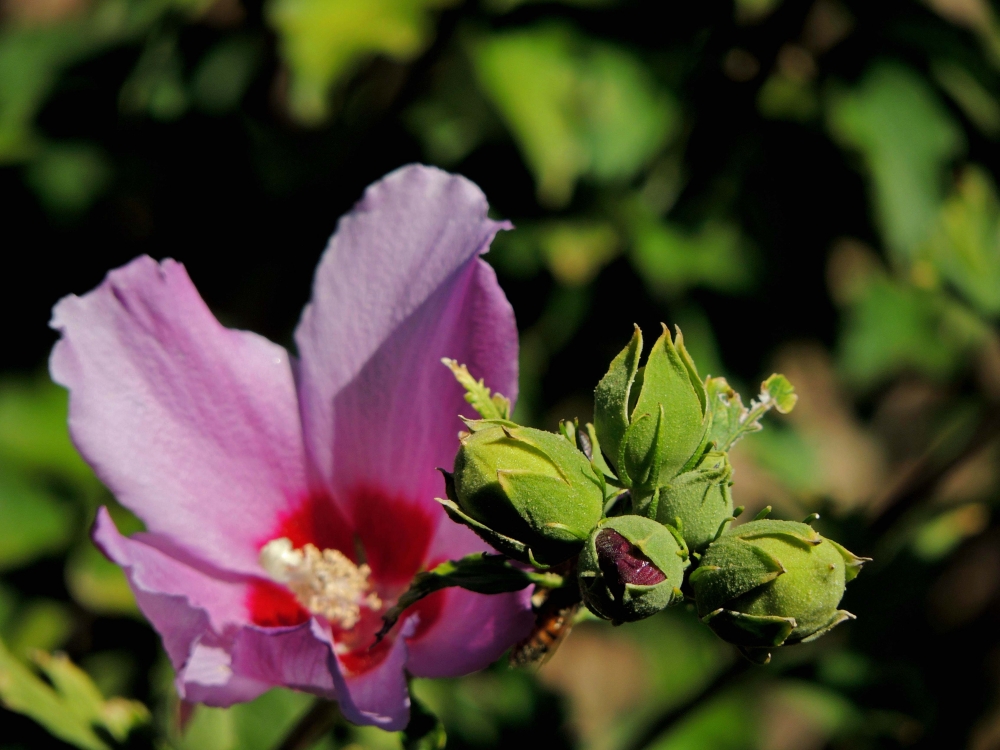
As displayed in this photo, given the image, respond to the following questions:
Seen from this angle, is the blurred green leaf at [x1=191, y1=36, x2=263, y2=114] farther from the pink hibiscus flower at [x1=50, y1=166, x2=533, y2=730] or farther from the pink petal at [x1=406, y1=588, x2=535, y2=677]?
the pink petal at [x1=406, y1=588, x2=535, y2=677]

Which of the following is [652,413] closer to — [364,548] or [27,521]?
[364,548]

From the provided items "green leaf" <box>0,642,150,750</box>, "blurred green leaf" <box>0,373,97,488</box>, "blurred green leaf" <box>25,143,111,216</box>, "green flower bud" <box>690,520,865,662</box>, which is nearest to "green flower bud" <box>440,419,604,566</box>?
"green flower bud" <box>690,520,865,662</box>

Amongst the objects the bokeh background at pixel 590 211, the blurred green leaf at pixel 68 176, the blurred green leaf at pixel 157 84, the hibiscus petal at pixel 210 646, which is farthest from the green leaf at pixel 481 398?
the blurred green leaf at pixel 68 176

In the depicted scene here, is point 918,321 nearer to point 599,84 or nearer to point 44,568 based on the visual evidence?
point 599,84

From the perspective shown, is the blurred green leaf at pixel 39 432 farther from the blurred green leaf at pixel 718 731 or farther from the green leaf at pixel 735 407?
the green leaf at pixel 735 407

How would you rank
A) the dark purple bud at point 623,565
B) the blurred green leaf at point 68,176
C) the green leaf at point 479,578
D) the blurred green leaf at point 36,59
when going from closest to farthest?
the dark purple bud at point 623,565 → the green leaf at point 479,578 → the blurred green leaf at point 36,59 → the blurred green leaf at point 68,176

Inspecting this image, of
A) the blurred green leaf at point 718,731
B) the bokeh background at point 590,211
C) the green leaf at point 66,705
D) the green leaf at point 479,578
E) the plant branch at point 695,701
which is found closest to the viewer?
the green leaf at point 479,578

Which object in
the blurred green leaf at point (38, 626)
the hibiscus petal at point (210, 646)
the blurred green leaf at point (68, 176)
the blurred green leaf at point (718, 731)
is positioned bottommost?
the blurred green leaf at point (38, 626)
